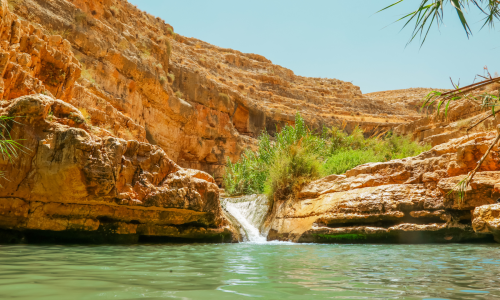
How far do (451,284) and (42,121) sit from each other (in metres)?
6.06

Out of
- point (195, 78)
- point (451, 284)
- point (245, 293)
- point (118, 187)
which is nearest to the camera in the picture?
point (245, 293)

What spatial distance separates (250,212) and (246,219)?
1.20 feet

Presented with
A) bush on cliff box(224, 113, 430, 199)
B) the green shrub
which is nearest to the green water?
the green shrub

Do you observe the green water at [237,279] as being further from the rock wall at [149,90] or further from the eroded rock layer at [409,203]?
the rock wall at [149,90]

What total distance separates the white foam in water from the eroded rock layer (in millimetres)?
579

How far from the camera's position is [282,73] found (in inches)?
1769

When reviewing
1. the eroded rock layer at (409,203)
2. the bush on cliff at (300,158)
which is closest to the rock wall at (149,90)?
the bush on cliff at (300,158)

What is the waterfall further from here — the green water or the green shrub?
the green water

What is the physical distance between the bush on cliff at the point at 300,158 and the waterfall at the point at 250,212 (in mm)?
595

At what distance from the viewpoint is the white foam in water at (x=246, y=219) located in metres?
9.41

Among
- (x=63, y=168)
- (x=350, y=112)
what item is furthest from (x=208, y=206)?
(x=350, y=112)

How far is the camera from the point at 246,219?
10844 millimetres

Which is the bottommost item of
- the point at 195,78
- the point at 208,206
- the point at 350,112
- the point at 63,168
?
the point at 208,206

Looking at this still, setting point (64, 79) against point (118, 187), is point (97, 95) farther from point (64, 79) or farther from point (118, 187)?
point (118, 187)
